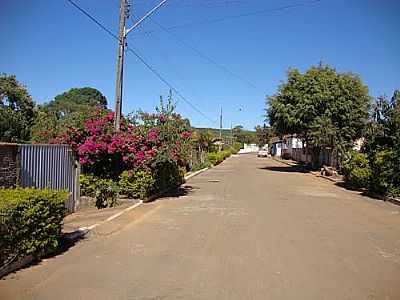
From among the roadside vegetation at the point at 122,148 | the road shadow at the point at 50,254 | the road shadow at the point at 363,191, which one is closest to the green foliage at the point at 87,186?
the roadside vegetation at the point at 122,148

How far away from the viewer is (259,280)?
635 cm

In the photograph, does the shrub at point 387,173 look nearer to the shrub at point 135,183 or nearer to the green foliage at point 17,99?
the shrub at point 135,183

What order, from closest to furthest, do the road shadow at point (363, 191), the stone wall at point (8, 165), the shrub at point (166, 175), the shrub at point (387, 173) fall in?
the stone wall at point (8, 165) < the shrub at point (166, 175) < the shrub at point (387, 173) < the road shadow at point (363, 191)

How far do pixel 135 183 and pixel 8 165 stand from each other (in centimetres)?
609

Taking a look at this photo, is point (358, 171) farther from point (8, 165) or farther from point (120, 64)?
point (8, 165)

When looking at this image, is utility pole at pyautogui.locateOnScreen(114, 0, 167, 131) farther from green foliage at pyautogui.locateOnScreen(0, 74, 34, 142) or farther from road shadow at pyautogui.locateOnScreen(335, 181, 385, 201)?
green foliage at pyautogui.locateOnScreen(0, 74, 34, 142)

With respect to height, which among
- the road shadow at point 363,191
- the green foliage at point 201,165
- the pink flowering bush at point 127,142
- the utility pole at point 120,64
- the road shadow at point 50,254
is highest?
the utility pole at point 120,64

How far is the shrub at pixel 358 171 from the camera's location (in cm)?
2127

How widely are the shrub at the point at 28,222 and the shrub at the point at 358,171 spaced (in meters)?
16.4

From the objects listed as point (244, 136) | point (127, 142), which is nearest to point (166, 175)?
point (127, 142)

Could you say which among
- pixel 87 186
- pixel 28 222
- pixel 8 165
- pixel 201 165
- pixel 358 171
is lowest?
pixel 201 165

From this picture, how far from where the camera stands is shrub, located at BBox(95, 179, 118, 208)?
14.5 meters

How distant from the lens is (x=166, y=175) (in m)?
19.9

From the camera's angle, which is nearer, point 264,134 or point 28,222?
point 28,222
